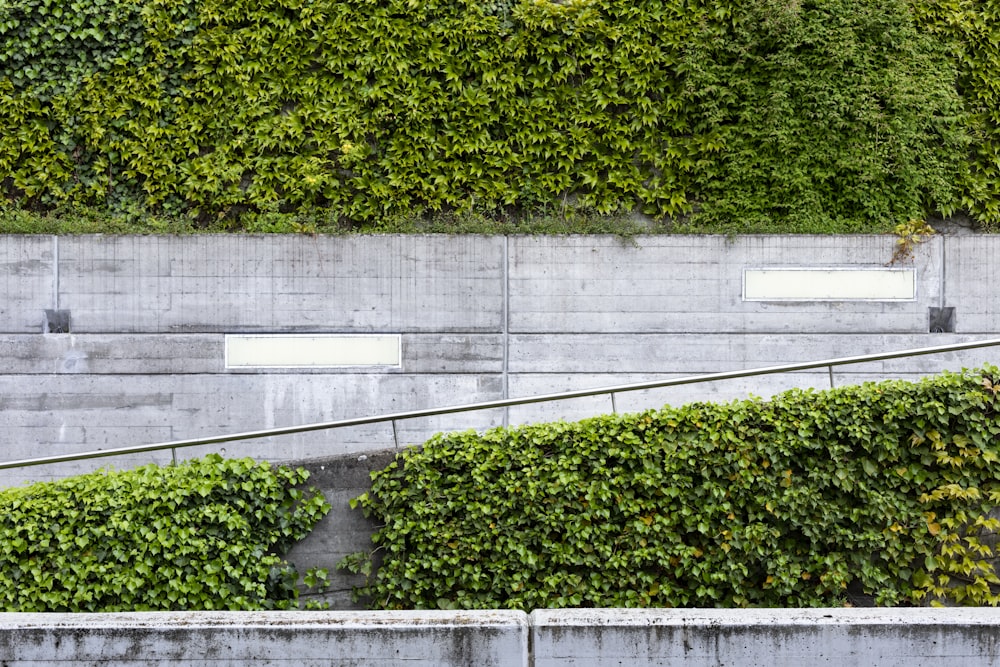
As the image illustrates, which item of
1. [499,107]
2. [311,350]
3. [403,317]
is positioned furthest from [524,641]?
[499,107]

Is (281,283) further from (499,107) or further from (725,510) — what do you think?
(725,510)

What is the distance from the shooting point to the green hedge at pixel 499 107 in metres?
8.60

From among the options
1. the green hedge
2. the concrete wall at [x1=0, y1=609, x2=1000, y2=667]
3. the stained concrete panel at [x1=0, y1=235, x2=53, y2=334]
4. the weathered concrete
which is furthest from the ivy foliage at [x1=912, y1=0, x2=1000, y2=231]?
the stained concrete panel at [x1=0, y1=235, x2=53, y2=334]

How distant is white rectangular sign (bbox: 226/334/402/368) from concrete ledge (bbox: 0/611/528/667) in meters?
4.16

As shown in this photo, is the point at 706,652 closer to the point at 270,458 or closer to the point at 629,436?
the point at 629,436

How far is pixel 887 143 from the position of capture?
28.1 ft

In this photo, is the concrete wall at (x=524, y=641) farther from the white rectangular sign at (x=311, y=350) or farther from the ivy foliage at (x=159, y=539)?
the white rectangular sign at (x=311, y=350)

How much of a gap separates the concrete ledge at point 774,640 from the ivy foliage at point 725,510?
1116mm

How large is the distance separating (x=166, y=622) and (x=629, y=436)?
130 inches

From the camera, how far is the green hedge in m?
8.60

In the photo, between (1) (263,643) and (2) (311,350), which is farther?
(2) (311,350)

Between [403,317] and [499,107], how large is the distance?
9.17 ft

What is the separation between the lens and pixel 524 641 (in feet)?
13.8

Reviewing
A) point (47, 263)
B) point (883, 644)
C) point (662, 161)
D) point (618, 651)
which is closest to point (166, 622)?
point (618, 651)
